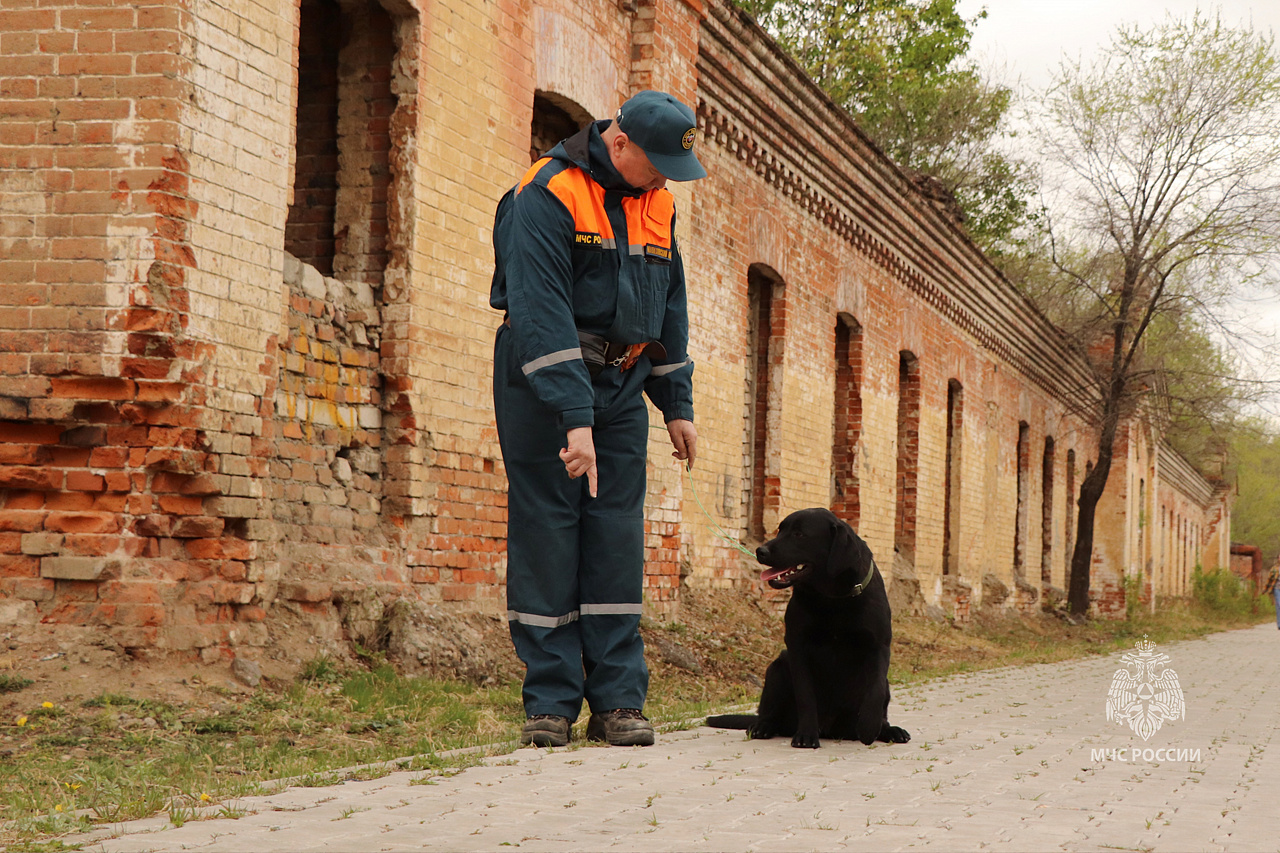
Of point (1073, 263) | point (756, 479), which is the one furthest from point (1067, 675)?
point (1073, 263)

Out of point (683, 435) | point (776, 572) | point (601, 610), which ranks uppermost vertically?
point (683, 435)

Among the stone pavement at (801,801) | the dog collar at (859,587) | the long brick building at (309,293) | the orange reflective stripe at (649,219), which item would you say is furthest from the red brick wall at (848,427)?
the orange reflective stripe at (649,219)

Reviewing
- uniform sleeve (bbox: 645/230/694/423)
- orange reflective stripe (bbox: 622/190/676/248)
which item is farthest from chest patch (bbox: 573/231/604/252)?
uniform sleeve (bbox: 645/230/694/423)

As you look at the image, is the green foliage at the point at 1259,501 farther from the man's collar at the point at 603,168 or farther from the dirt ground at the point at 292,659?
the man's collar at the point at 603,168

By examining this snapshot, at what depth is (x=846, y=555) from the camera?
4684 mm

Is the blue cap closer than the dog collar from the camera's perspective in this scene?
Yes

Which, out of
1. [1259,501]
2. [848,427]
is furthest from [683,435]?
[1259,501]

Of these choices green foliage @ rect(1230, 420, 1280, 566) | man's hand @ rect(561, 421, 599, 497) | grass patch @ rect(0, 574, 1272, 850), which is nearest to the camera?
grass patch @ rect(0, 574, 1272, 850)

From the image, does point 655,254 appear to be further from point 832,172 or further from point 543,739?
point 832,172

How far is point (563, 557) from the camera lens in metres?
4.41

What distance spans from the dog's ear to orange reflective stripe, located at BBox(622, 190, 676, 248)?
129 centimetres

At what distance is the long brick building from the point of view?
16.9 feet

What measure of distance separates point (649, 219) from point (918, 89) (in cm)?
2490

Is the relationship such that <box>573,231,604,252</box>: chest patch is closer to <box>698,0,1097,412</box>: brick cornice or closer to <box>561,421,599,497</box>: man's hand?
<box>561,421,599,497</box>: man's hand
